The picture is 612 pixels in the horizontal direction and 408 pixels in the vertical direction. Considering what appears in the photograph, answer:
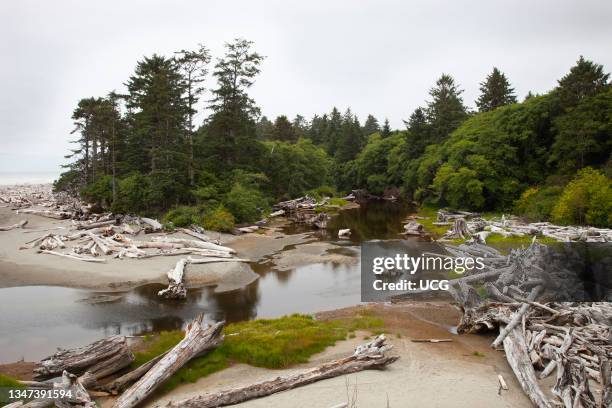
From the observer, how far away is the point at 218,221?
37531 millimetres

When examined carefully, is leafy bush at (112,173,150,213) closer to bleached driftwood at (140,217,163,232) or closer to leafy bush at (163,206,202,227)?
bleached driftwood at (140,217,163,232)

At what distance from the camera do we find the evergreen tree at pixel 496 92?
7150 cm

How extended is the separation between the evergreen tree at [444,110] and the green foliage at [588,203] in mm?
33881

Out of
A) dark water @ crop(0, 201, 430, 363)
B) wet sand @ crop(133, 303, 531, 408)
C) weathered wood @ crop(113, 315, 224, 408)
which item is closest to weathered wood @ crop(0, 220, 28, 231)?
dark water @ crop(0, 201, 430, 363)

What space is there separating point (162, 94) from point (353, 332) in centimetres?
3373

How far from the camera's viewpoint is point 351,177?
278ft

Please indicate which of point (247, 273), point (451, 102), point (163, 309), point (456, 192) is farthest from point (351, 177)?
point (163, 309)

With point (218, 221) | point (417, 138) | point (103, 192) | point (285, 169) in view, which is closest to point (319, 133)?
point (417, 138)

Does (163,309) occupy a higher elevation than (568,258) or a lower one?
lower

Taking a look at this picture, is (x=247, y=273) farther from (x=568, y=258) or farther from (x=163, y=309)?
(x=568, y=258)

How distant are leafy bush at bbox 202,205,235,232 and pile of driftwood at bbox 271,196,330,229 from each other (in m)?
11.2

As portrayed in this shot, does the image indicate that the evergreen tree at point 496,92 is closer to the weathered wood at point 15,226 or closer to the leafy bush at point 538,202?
the leafy bush at point 538,202

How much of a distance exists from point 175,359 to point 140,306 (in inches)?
342

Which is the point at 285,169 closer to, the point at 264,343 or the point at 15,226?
the point at 15,226
